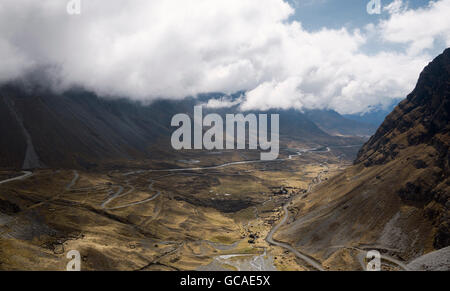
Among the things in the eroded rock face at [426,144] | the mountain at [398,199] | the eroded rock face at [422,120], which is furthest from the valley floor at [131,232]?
the eroded rock face at [422,120]

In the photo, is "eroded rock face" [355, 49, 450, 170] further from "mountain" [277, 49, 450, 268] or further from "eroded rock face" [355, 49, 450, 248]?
"mountain" [277, 49, 450, 268]

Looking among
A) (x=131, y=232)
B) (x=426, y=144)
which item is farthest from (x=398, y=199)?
(x=131, y=232)

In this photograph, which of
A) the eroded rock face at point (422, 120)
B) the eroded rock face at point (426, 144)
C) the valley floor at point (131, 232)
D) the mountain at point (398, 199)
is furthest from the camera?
the eroded rock face at point (422, 120)

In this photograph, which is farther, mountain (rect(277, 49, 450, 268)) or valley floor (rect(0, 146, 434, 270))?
mountain (rect(277, 49, 450, 268))

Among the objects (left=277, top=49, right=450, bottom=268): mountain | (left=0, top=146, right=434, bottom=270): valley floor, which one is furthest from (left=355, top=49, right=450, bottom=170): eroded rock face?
(left=0, top=146, right=434, bottom=270): valley floor

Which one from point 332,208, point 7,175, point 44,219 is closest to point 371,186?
point 332,208

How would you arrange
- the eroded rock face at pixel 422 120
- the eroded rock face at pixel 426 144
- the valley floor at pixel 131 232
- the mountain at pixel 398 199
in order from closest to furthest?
the valley floor at pixel 131 232 → the mountain at pixel 398 199 → the eroded rock face at pixel 426 144 → the eroded rock face at pixel 422 120

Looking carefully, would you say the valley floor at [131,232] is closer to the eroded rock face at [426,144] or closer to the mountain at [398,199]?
the mountain at [398,199]
